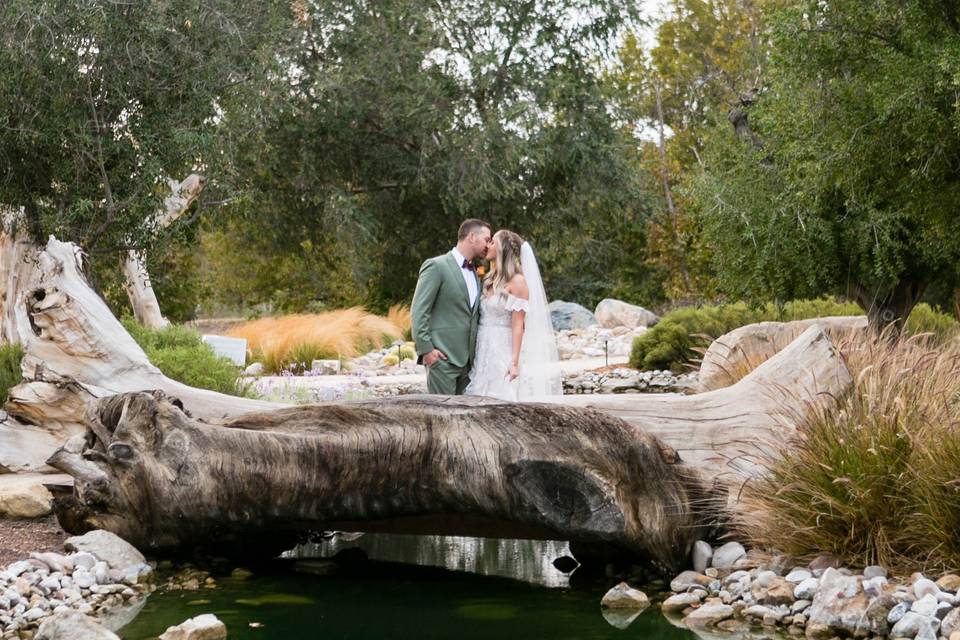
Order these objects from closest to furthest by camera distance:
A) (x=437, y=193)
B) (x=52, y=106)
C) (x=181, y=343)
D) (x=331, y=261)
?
(x=52, y=106) → (x=181, y=343) → (x=437, y=193) → (x=331, y=261)

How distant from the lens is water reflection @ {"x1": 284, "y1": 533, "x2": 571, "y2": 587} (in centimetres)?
750

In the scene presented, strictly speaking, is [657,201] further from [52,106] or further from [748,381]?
[748,381]

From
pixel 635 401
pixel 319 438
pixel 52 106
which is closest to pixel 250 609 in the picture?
pixel 319 438

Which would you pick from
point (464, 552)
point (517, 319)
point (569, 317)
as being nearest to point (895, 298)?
point (569, 317)

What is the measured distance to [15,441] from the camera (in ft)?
27.7

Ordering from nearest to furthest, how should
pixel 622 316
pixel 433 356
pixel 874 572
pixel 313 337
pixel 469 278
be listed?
1. pixel 874 572
2. pixel 433 356
3. pixel 469 278
4. pixel 313 337
5. pixel 622 316

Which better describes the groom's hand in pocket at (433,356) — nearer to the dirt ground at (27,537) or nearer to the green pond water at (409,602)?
the green pond water at (409,602)

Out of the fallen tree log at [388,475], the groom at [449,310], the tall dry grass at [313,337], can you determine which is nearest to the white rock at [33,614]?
the fallen tree log at [388,475]

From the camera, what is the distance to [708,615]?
19.7 ft

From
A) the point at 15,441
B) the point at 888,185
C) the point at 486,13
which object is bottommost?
the point at 15,441

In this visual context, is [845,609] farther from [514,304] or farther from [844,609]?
[514,304]

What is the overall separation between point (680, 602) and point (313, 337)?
1414 cm

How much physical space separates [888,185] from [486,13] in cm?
1280

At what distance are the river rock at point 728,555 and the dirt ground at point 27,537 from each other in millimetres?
3929
